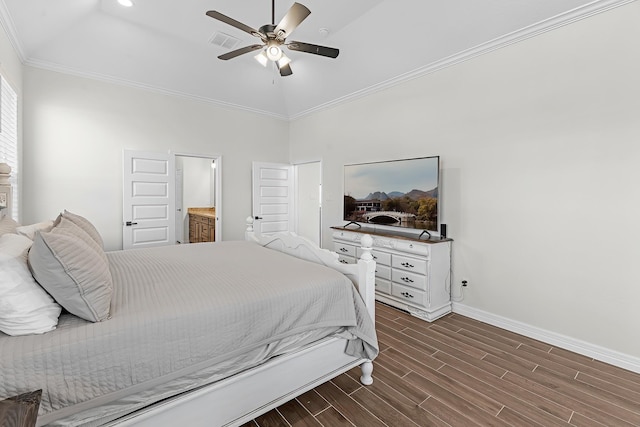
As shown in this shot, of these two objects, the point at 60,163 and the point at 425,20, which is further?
the point at 60,163

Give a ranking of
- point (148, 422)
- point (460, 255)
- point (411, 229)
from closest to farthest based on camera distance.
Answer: point (148, 422) → point (460, 255) → point (411, 229)

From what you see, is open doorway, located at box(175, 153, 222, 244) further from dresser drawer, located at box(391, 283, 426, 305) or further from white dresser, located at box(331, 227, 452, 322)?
dresser drawer, located at box(391, 283, 426, 305)

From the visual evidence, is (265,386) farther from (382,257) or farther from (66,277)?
(382,257)

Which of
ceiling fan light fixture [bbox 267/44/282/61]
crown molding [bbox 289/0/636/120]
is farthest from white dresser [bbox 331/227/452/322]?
ceiling fan light fixture [bbox 267/44/282/61]

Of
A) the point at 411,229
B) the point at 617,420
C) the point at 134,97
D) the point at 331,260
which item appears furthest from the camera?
the point at 134,97

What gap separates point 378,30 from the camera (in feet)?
11.6

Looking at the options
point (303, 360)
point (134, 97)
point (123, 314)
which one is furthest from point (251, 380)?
point (134, 97)

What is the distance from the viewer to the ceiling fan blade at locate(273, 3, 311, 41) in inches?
83.8

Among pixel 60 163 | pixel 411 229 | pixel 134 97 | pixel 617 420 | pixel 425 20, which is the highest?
pixel 425 20

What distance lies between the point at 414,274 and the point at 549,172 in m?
1.62

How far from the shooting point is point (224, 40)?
3934 millimetres

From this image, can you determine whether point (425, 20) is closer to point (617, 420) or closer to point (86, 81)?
point (617, 420)

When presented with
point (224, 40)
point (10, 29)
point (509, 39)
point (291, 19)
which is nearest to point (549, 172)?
point (509, 39)

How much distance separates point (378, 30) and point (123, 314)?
3.72m
